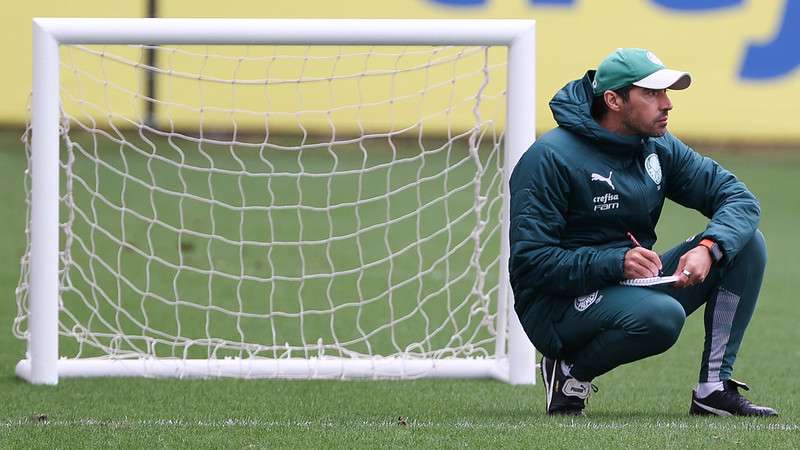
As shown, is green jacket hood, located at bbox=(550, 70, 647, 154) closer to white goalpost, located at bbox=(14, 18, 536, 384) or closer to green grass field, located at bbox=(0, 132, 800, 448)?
green grass field, located at bbox=(0, 132, 800, 448)

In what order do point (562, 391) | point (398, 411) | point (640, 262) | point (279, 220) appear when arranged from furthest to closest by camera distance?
1. point (279, 220)
2. point (398, 411)
3. point (562, 391)
4. point (640, 262)

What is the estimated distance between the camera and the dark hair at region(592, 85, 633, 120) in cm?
438

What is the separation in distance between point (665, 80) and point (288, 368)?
2.15 meters

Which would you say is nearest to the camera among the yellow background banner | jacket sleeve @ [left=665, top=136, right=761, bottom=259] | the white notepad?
the white notepad

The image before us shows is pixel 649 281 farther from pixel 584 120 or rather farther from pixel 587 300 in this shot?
pixel 584 120

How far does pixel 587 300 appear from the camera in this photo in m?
4.40

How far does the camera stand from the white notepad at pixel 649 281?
13.9 ft

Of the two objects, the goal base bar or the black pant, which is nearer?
the black pant

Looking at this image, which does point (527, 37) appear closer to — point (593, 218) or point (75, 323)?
point (593, 218)

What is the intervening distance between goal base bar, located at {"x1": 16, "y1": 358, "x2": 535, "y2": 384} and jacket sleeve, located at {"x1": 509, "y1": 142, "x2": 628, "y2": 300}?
132 centimetres

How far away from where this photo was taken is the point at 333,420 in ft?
A: 15.1

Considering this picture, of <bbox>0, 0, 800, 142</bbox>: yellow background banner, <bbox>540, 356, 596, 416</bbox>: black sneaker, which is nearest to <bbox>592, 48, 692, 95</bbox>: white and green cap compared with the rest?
<bbox>540, 356, 596, 416</bbox>: black sneaker

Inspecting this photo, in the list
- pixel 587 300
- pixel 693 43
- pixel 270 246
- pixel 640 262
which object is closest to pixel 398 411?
pixel 587 300

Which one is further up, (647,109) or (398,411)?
(647,109)
